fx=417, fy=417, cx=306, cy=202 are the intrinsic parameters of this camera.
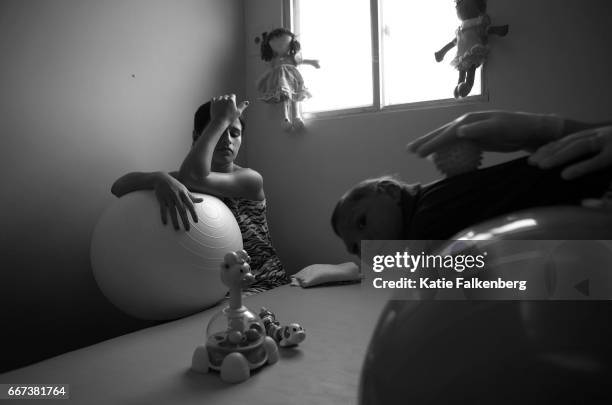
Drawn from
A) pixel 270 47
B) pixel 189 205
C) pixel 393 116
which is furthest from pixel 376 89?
pixel 189 205

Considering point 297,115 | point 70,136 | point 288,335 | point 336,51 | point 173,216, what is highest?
point 336,51

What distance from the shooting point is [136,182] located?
4.64 feet

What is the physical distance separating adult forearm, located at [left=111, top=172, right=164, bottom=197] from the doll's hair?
1.08m

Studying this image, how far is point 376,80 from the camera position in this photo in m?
2.04

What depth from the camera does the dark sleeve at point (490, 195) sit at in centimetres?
50

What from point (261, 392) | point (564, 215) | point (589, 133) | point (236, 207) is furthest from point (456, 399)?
point (236, 207)

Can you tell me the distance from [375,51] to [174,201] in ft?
4.26

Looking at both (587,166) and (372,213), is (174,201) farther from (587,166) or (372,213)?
(587,166)

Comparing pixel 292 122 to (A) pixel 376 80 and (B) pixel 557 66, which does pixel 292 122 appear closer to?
(A) pixel 376 80

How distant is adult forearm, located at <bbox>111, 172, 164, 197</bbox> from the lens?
1345 mm

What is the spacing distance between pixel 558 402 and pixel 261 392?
1.91 feet

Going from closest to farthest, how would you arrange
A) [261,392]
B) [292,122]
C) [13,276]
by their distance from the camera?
1. [261,392]
2. [13,276]
3. [292,122]

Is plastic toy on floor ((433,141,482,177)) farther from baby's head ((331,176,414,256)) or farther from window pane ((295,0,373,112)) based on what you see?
window pane ((295,0,373,112))

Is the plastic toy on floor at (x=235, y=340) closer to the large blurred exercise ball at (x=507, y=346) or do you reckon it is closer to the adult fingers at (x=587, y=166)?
the large blurred exercise ball at (x=507, y=346)
